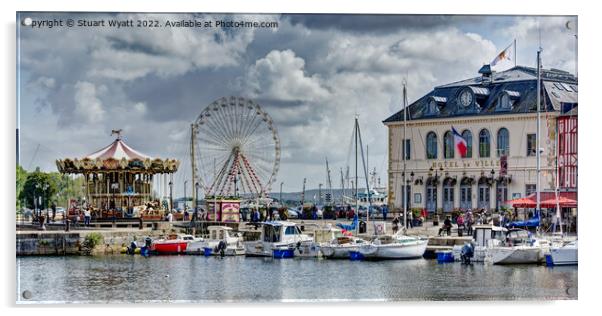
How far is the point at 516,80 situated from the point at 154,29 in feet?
34.3

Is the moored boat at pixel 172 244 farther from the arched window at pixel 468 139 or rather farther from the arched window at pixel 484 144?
the arched window at pixel 484 144

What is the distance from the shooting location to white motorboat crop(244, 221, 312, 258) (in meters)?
33.8

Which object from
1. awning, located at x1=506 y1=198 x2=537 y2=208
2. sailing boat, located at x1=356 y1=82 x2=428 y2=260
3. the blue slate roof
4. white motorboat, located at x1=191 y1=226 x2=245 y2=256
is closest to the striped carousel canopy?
white motorboat, located at x1=191 y1=226 x2=245 y2=256

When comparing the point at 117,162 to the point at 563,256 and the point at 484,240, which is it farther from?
the point at 563,256

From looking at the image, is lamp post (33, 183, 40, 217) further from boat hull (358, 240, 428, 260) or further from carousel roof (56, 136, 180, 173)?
boat hull (358, 240, 428, 260)

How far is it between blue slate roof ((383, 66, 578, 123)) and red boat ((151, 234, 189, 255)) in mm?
7605

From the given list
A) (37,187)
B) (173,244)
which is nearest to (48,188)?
(37,187)

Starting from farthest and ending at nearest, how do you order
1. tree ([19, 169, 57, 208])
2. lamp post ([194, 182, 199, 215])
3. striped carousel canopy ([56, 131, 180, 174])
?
lamp post ([194, 182, 199, 215]) → striped carousel canopy ([56, 131, 180, 174]) → tree ([19, 169, 57, 208])

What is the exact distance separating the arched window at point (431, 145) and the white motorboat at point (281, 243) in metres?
3.88

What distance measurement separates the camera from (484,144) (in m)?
32.8

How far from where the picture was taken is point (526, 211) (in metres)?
30.2

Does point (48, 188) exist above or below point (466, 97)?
below

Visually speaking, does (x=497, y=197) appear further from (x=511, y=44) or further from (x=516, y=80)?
(x=511, y=44)

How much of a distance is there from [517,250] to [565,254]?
8.62ft
